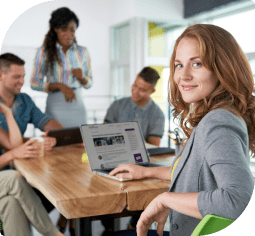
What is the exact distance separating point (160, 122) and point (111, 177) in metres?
1.52

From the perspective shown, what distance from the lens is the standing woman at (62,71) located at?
316cm

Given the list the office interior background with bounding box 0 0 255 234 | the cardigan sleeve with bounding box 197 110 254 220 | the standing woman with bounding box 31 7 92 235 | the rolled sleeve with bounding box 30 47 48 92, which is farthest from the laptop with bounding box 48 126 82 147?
the office interior background with bounding box 0 0 255 234

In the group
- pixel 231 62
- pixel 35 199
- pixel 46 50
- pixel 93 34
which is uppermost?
pixel 93 34

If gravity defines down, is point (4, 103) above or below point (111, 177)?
above

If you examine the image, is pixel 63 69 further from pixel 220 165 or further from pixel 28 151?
pixel 220 165

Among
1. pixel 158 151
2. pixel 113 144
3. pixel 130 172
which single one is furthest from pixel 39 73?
pixel 130 172

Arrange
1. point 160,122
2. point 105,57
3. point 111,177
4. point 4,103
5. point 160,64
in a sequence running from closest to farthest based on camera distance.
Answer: point 111,177 → point 4,103 → point 160,122 → point 160,64 → point 105,57

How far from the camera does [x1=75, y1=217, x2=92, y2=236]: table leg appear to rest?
1188mm

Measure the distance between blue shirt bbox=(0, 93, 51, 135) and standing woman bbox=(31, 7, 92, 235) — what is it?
0.71 metres

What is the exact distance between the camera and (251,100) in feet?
2.85

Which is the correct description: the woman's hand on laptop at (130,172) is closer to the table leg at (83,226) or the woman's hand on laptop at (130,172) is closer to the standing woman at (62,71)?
the table leg at (83,226)

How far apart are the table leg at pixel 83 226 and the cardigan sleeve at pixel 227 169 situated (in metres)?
0.62

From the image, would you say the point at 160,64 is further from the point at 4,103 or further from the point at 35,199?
the point at 35,199

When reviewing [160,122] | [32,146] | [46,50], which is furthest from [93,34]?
[32,146]
